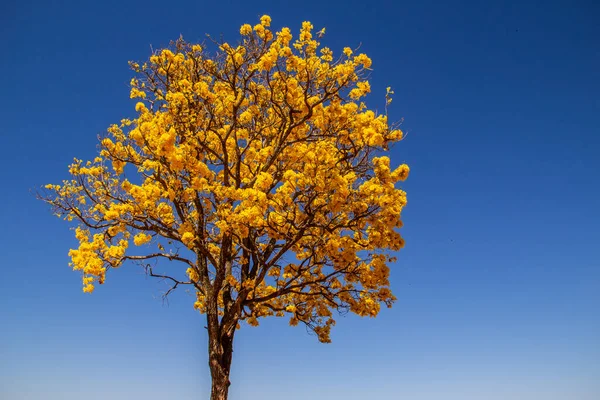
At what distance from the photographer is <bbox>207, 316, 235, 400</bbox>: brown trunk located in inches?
477

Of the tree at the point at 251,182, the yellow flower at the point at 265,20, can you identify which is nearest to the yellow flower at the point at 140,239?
the tree at the point at 251,182

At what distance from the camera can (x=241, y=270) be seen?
13484mm

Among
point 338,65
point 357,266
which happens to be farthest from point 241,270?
point 338,65

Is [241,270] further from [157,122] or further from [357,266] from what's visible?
[157,122]

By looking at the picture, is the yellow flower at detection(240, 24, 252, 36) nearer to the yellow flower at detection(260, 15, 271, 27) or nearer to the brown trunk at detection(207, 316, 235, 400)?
the yellow flower at detection(260, 15, 271, 27)

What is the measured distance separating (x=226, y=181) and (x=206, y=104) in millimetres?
2142

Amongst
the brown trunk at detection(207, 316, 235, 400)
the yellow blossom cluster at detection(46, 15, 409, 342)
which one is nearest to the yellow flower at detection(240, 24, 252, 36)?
the yellow blossom cluster at detection(46, 15, 409, 342)

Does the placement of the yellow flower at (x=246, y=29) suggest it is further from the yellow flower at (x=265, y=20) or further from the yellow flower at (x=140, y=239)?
the yellow flower at (x=140, y=239)

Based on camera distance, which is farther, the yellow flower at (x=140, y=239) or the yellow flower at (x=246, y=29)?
the yellow flower at (x=140, y=239)

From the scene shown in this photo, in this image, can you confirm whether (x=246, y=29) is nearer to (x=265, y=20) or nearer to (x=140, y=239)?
(x=265, y=20)

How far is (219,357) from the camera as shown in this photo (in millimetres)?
12414

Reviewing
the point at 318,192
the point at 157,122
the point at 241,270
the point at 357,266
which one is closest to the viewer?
the point at 318,192

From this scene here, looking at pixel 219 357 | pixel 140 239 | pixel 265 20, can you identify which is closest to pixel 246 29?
pixel 265 20

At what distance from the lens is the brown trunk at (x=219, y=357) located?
39.8ft
